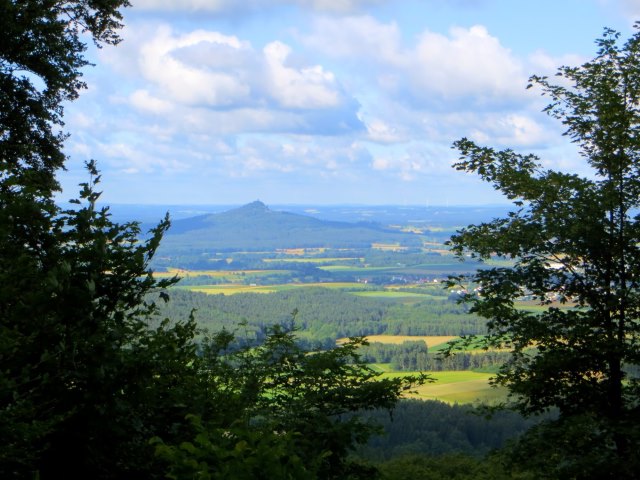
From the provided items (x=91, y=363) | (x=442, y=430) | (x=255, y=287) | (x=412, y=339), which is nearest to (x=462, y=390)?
(x=442, y=430)

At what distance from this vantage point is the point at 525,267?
38.2 ft

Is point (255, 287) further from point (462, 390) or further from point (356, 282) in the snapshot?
point (462, 390)

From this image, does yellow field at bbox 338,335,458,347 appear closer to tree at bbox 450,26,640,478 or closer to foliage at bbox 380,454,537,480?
foliage at bbox 380,454,537,480

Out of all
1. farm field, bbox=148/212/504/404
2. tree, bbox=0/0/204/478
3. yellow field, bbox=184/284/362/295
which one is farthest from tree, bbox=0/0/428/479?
yellow field, bbox=184/284/362/295

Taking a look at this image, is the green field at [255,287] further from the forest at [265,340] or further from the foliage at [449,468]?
the forest at [265,340]

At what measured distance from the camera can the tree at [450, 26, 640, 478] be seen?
33.4 ft

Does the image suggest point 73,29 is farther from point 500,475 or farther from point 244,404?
point 500,475

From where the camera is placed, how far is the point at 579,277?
36.7 ft

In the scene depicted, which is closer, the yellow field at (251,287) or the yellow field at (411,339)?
the yellow field at (411,339)

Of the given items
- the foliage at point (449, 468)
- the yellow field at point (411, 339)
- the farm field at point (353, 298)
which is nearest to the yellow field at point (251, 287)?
the farm field at point (353, 298)

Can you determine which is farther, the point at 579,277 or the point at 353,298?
the point at 353,298

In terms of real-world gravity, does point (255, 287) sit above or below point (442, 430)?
above

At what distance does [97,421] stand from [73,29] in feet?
38.4

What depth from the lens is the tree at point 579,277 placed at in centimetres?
1018
